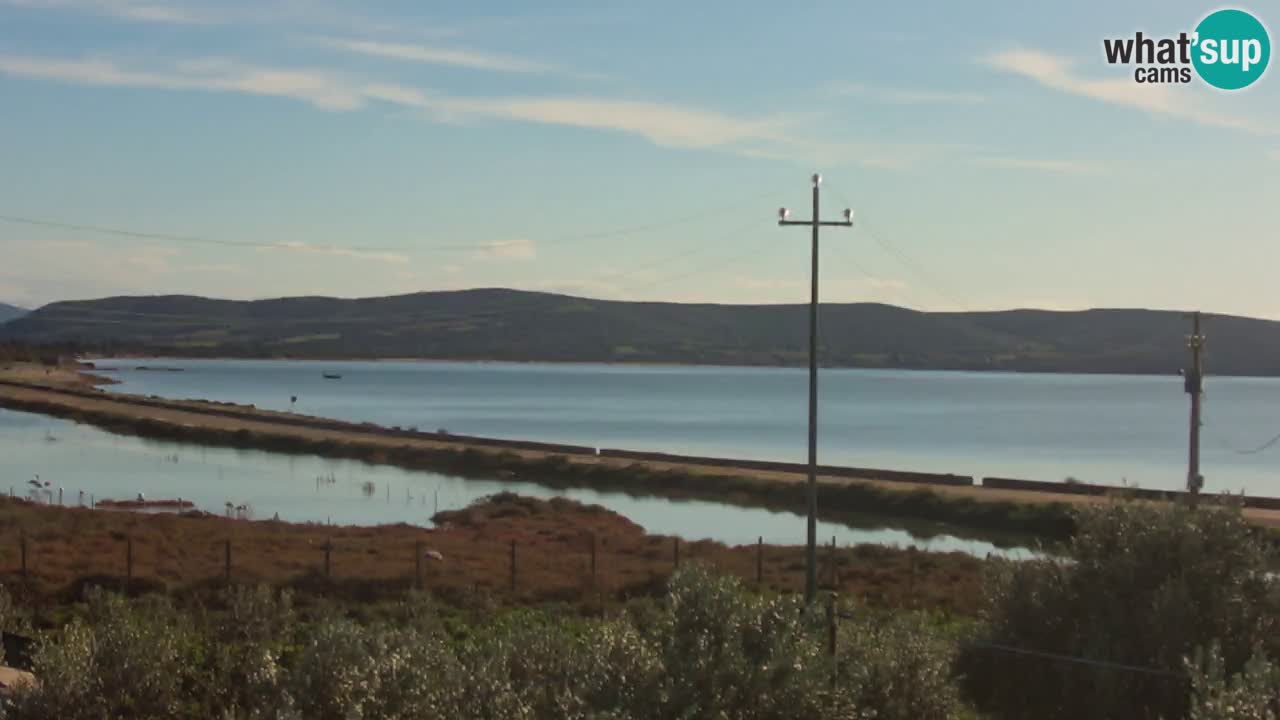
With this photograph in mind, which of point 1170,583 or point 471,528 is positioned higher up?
point 1170,583

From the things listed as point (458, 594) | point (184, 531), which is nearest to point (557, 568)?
point (458, 594)

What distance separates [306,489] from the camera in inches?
3081

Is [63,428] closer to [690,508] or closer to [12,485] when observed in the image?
[12,485]

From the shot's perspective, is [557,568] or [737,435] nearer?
[557,568]

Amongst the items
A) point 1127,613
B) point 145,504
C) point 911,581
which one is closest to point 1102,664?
point 1127,613

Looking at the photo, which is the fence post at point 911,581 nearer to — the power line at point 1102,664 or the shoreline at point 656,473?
the shoreline at point 656,473

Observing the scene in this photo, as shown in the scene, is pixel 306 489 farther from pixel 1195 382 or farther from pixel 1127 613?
pixel 1127 613

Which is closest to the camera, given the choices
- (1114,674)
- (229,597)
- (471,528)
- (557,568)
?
(1114,674)

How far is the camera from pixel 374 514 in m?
65.9

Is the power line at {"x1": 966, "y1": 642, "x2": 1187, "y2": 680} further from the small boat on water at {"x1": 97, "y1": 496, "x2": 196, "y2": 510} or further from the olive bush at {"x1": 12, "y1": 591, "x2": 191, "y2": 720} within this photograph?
the small boat on water at {"x1": 97, "y1": 496, "x2": 196, "y2": 510}

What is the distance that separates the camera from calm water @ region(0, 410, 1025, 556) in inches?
2502

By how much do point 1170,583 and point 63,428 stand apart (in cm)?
12028

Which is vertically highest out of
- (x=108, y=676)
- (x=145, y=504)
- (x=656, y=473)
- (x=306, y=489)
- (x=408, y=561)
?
(x=108, y=676)

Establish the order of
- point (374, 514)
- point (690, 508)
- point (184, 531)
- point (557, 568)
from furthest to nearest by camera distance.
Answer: point (690, 508) → point (374, 514) → point (184, 531) → point (557, 568)
